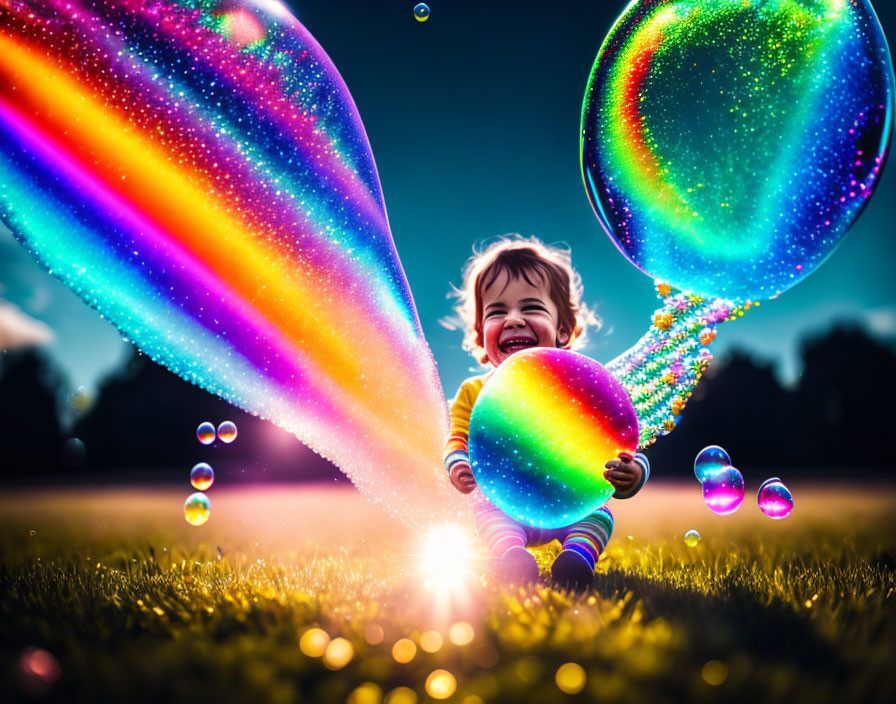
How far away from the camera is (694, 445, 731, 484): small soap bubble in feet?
10.5

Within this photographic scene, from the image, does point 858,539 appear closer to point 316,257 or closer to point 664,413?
point 664,413

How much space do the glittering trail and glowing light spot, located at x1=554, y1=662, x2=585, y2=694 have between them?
1912 millimetres

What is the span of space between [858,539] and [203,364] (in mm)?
3919

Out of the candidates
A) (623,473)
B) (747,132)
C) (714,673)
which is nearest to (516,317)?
(623,473)

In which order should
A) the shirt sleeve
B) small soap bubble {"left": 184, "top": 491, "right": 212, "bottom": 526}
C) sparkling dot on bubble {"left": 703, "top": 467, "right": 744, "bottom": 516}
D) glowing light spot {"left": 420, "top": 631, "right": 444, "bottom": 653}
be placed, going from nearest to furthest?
glowing light spot {"left": 420, "top": 631, "right": 444, "bottom": 653}, the shirt sleeve, sparkling dot on bubble {"left": 703, "top": 467, "right": 744, "bottom": 516}, small soap bubble {"left": 184, "top": 491, "right": 212, "bottom": 526}

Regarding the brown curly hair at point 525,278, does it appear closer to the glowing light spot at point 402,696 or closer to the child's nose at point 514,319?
the child's nose at point 514,319

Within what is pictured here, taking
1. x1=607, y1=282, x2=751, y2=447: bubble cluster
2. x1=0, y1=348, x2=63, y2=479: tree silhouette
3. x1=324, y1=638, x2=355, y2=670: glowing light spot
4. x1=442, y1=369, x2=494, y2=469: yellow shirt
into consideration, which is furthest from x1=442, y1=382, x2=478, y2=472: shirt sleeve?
x1=0, y1=348, x2=63, y2=479: tree silhouette

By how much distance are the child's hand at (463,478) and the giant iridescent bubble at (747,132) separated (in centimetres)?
119

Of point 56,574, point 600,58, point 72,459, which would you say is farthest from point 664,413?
point 72,459

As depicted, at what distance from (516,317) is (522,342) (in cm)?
12

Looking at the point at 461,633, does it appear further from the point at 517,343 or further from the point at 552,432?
the point at 517,343

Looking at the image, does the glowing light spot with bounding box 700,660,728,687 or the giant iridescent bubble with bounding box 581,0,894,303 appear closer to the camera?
the glowing light spot with bounding box 700,660,728,687

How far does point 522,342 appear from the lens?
3000mm

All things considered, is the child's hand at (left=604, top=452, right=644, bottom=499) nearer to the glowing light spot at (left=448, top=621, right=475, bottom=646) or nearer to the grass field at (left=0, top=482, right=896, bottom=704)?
the grass field at (left=0, top=482, right=896, bottom=704)
